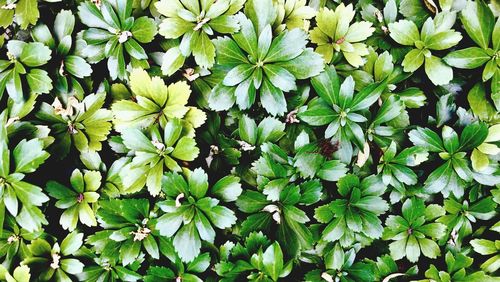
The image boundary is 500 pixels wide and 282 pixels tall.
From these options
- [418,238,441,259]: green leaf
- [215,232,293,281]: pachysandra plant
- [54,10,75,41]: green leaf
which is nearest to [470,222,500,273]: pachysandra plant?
[418,238,441,259]: green leaf

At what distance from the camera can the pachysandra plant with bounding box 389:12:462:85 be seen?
1308mm

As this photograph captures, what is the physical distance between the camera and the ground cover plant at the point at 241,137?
1.23 metres

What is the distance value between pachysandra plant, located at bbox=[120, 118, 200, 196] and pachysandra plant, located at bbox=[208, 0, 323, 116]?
0.45 feet

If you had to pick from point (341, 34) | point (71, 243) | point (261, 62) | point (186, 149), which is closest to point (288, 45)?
point (261, 62)

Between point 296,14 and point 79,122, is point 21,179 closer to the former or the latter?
point 79,122

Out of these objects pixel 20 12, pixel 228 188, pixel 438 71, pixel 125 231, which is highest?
pixel 20 12

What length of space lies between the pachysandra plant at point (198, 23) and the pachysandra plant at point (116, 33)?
0.22 ft

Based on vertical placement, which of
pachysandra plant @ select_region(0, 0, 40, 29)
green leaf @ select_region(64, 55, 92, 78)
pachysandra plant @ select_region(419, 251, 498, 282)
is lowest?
pachysandra plant @ select_region(419, 251, 498, 282)

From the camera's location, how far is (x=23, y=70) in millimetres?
1237

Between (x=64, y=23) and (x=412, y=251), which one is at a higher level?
(x=64, y=23)

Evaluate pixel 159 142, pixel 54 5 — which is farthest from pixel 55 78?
pixel 159 142

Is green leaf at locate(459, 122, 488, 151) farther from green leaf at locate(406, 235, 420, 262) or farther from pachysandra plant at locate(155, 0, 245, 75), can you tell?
pachysandra plant at locate(155, 0, 245, 75)

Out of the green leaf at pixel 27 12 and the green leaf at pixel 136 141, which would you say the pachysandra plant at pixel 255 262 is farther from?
the green leaf at pixel 27 12

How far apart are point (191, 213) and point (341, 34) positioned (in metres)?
0.69
